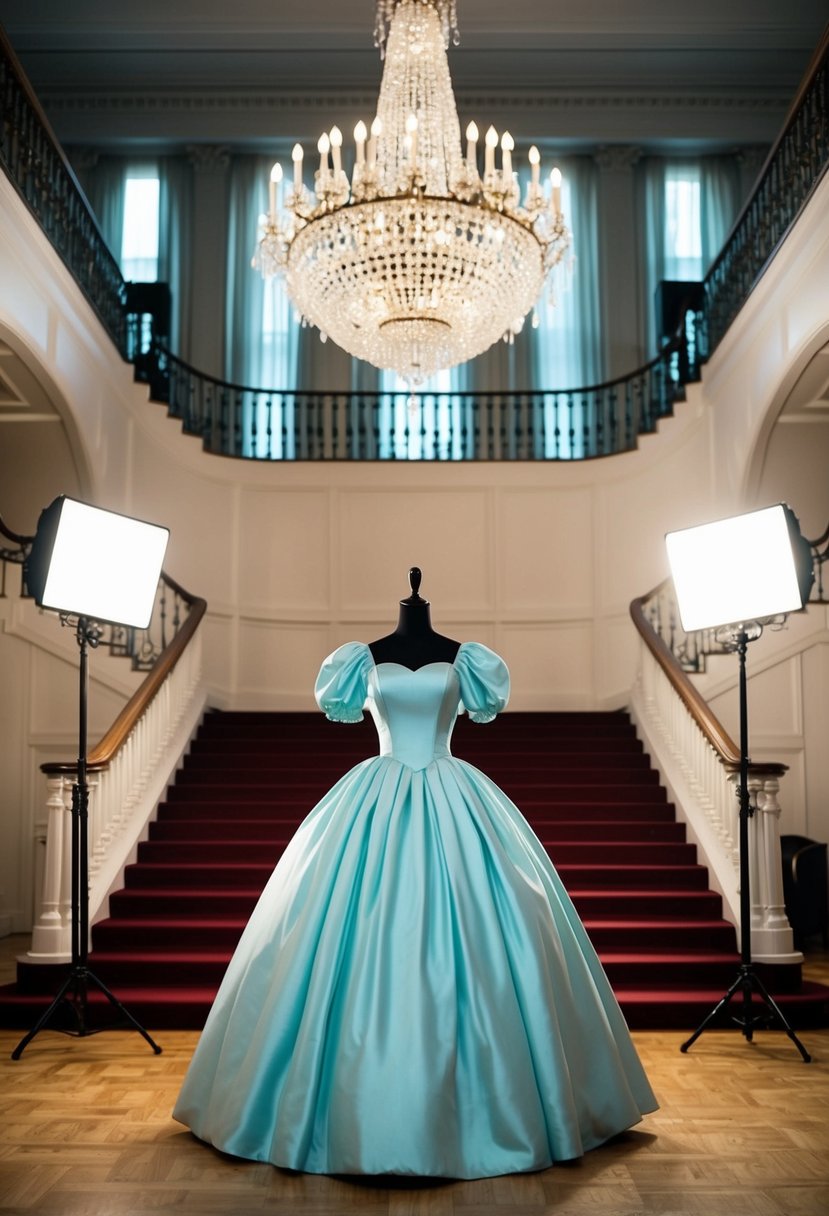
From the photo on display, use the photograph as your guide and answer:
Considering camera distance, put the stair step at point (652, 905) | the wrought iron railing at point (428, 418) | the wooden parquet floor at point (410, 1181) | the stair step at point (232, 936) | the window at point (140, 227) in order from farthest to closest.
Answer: the window at point (140, 227) → the wrought iron railing at point (428, 418) → the stair step at point (652, 905) → the stair step at point (232, 936) → the wooden parquet floor at point (410, 1181)

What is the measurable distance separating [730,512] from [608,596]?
53.9 inches

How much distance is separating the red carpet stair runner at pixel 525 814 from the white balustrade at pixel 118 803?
0.39 feet

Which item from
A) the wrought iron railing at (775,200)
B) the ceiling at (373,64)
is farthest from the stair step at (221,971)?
the ceiling at (373,64)

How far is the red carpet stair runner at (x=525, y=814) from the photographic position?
4.82 metres

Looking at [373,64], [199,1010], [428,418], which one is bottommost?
[199,1010]

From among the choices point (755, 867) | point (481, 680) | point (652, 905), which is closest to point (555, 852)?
point (652, 905)

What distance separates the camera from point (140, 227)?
11.3 meters

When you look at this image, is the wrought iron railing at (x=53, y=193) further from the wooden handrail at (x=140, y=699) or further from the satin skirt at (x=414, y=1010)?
the satin skirt at (x=414, y=1010)

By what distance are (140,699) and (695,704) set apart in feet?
9.23

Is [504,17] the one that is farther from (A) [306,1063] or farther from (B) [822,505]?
(A) [306,1063]

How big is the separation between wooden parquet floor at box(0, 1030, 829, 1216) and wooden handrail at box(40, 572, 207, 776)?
4.70ft

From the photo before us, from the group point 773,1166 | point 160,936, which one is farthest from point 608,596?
point 773,1166

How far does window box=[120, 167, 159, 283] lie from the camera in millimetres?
11219

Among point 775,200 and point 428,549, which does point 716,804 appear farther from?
point 428,549
